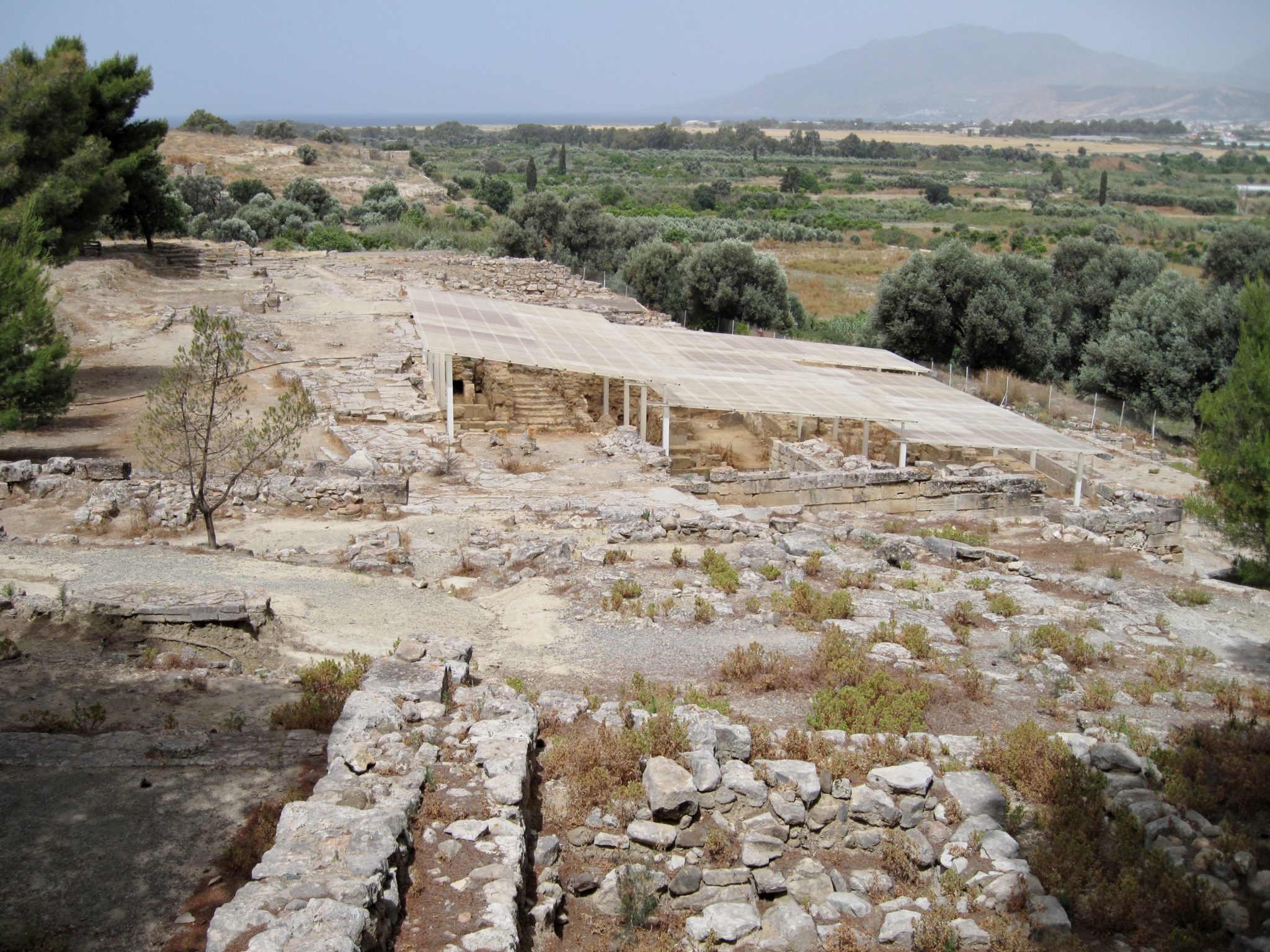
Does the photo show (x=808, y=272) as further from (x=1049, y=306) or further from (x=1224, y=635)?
(x=1224, y=635)

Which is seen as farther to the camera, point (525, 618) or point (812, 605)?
point (812, 605)

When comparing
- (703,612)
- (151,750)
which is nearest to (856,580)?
(703,612)

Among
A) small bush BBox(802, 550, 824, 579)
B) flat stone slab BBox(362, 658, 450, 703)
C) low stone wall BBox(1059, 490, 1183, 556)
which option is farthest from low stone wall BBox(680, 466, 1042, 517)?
flat stone slab BBox(362, 658, 450, 703)

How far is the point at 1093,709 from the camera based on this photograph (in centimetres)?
904

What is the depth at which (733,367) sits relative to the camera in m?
21.2

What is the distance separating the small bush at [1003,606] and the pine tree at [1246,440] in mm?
4410

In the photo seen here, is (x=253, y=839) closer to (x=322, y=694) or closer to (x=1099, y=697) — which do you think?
(x=322, y=694)

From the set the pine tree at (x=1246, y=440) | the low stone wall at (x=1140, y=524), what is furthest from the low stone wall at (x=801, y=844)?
the low stone wall at (x=1140, y=524)

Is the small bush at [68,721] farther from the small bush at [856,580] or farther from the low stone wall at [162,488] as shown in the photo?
the small bush at [856,580]

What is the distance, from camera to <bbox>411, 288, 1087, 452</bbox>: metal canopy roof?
1825 cm

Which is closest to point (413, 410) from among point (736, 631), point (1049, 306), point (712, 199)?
point (736, 631)

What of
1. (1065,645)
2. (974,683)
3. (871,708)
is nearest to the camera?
(871,708)

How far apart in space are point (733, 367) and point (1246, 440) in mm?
9616

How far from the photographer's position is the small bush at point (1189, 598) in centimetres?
1211
